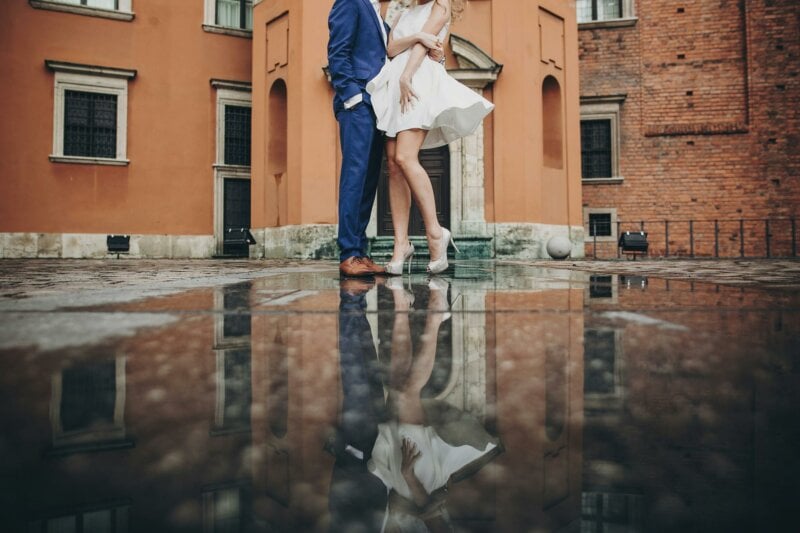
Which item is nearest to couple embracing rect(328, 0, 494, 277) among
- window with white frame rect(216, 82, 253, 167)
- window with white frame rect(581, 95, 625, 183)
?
window with white frame rect(216, 82, 253, 167)

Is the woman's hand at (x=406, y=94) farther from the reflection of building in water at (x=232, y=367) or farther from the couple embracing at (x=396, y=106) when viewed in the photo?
the reflection of building in water at (x=232, y=367)

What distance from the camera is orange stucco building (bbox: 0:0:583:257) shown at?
1059cm

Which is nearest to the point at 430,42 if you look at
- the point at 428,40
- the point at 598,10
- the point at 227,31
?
the point at 428,40

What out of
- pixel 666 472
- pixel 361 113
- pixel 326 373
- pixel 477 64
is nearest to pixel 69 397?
pixel 326 373

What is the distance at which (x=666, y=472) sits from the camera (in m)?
0.43

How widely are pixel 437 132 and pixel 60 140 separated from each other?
475 inches

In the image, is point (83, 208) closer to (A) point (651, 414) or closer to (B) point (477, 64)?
(B) point (477, 64)

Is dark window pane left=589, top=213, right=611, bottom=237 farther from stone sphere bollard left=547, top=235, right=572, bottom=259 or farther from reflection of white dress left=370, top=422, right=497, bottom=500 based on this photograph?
reflection of white dress left=370, top=422, right=497, bottom=500

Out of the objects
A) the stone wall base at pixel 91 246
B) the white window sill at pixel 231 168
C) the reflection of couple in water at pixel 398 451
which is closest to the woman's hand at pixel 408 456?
the reflection of couple in water at pixel 398 451

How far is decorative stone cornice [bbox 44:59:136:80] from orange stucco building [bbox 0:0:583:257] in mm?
25

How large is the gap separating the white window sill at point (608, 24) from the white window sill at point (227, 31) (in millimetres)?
8606

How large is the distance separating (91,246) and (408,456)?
1404 cm

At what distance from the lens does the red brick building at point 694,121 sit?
14.1 m

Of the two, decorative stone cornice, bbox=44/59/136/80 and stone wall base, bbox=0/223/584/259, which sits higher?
decorative stone cornice, bbox=44/59/136/80
